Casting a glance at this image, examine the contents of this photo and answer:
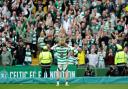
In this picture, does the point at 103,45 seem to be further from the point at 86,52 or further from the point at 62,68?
the point at 62,68

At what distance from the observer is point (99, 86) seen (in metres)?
24.0

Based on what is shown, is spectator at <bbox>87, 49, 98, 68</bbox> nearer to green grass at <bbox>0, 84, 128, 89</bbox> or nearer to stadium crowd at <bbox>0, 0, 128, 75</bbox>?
stadium crowd at <bbox>0, 0, 128, 75</bbox>

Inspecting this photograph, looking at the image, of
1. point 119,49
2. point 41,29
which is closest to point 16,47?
point 41,29

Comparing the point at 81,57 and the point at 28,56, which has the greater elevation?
the point at 28,56

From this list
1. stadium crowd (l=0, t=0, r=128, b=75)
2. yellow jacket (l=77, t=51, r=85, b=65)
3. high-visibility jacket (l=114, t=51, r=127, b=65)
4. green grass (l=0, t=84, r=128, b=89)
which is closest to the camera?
green grass (l=0, t=84, r=128, b=89)

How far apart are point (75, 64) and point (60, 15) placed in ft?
13.5

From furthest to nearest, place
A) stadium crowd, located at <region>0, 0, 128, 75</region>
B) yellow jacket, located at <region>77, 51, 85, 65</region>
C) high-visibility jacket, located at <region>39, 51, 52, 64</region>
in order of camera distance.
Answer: stadium crowd, located at <region>0, 0, 128, 75</region> → yellow jacket, located at <region>77, 51, 85, 65</region> → high-visibility jacket, located at <region>39, 51, 52, 64</region>

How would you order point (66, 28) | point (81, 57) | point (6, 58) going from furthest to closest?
point (66, 28), point (6, 58), point (81, 57)

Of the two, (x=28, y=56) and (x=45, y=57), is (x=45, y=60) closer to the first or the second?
(x=45, y=57)

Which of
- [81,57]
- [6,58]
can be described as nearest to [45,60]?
[81,57]

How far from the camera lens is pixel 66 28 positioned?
29750 millimetres

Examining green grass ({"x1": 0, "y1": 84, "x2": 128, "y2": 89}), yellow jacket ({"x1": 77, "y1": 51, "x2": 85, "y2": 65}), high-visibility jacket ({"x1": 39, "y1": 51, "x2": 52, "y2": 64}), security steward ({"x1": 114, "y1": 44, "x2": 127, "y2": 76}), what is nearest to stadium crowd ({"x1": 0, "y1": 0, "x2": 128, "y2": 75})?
yellow jacket ({"x1": 77, "y1": 51, "x2": 85, "y2": 65})

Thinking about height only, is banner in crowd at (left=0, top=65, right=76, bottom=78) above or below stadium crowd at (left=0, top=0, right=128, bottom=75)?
below

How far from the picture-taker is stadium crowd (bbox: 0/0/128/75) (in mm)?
27922
